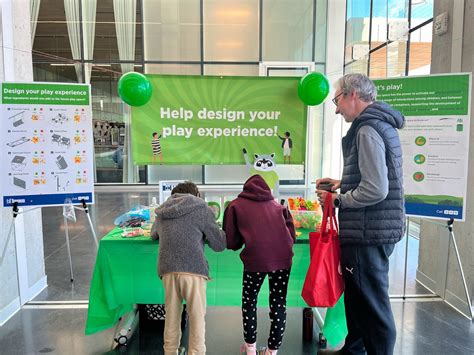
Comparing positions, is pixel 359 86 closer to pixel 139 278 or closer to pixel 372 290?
pixel 372 290

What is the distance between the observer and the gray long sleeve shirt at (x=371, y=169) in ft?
5.84

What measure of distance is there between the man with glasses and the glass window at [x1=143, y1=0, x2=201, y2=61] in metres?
8.12

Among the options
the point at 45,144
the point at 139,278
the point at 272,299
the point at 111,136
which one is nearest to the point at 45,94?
the point at 45,144

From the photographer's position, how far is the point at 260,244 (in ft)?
7.23

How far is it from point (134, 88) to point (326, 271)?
6.49 ft

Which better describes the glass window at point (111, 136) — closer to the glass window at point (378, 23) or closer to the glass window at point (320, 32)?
the glass window at point (320, 32)

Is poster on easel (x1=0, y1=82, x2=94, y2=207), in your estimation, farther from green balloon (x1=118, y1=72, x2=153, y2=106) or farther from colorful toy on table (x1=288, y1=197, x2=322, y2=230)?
colorful toy on table (x1=288, y1=197, x2=322, y2=230)

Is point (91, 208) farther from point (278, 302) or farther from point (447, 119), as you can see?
point (447, 119)

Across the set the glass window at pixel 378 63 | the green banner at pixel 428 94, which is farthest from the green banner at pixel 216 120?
the glass window at pixel 378 63

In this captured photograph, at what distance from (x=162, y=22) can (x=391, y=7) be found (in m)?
5.56

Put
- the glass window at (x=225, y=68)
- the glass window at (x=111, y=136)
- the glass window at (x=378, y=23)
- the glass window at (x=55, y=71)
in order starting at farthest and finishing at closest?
the glass window at (x=111, y=136) < the glass window at (x=55, y=71) < the glass window at (x=225, y=68) < the glass window at (x=378, y=23)

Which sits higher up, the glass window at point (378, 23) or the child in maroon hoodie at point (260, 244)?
the glass window at point (378, 23)

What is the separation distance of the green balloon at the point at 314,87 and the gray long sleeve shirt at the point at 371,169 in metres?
1.26

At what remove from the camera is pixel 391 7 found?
655 cm
